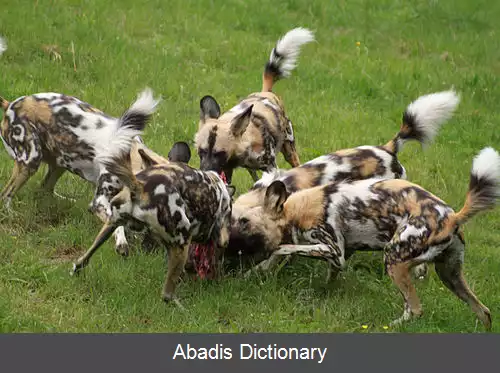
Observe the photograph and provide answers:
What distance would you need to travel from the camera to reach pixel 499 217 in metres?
7.95

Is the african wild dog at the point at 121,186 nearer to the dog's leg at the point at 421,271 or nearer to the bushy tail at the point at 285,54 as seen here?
the dog's leg at the point at 421,271

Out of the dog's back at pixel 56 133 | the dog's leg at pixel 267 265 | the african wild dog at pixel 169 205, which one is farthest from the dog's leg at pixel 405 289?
the dog's back at pixel 56 133

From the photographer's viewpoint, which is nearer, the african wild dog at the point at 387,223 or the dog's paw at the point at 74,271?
the african wild dog at the point at 387,223

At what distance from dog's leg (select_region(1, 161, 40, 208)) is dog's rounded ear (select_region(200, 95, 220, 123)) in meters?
1.42

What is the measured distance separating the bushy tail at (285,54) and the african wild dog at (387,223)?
221 cm

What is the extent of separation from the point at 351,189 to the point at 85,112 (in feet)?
6.64

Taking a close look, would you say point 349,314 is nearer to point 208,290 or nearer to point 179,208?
point 208,290

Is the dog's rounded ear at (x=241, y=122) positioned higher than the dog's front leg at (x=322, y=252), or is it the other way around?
the dog's rounded ear at (x=241, y=122)

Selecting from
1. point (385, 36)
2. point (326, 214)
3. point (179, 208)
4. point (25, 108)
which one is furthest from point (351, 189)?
point (385, 36)

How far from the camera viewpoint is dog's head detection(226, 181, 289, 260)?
5996 millimetres

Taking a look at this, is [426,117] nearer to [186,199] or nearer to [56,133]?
[186,199]

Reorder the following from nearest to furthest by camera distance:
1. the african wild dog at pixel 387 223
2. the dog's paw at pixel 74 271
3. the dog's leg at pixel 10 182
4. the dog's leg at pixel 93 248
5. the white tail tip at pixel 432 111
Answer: the african wild dog at pixel 387 223 < the dog's leg at pixel 93 248 < the dog's paw at pixel 74 271 < the white tail tip at pixel 432 111 < the dog's leg at pixel 10 182

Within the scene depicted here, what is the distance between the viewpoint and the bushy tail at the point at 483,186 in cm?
529

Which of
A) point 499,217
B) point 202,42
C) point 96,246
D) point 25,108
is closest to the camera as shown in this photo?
point 96,246
